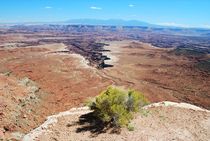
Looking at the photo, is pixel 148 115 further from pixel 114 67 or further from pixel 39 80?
pixel 114 67

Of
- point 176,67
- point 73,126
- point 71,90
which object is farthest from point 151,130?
point 176,67

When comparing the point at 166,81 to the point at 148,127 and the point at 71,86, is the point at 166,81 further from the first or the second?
the point at 148,127

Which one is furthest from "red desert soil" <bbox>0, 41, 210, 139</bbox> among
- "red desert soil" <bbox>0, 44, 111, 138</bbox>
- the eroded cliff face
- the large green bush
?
the large green bush

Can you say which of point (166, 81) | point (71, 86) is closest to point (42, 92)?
point (71, 86)

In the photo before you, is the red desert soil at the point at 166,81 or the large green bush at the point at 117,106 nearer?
the large green bush at the point at 117,106

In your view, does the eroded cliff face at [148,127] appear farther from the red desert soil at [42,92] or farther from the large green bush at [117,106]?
the red desert soil at [42,92]

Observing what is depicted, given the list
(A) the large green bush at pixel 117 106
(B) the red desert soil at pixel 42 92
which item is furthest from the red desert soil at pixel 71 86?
(A) the large green bush at pixel 117 106
